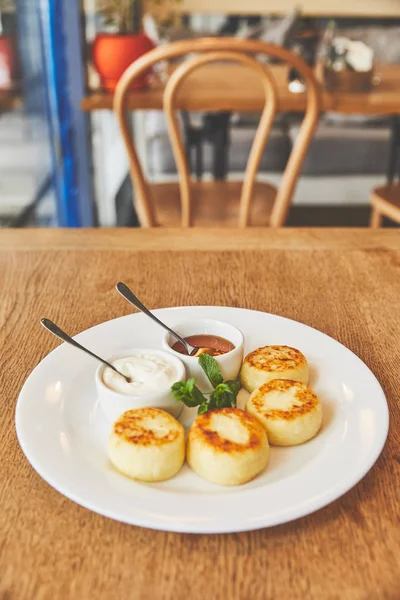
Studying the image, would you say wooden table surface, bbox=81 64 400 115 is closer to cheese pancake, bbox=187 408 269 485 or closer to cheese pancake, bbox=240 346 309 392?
cheese pancake, bbox=240 346 309 392

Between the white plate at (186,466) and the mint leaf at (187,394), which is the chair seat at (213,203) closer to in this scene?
the white plate at (186,466)

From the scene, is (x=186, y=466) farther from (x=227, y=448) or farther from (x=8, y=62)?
(x=8, y=62)

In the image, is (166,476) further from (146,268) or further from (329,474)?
(146,268)

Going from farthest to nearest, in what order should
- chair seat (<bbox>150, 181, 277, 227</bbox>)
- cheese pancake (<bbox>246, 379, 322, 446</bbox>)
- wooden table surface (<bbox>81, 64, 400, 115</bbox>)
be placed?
1. wooden table surface (<bbox>81, 64, 400, 115</bbox>)
2. chair seat (<bbox>150, 181, 277, 227</bbox>)
3. cheese pancake (<bbox>246, 379, 322, 446</bbox>)

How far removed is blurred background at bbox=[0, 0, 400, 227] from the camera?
251 cm

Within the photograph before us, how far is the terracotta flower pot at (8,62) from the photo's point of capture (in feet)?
8.92

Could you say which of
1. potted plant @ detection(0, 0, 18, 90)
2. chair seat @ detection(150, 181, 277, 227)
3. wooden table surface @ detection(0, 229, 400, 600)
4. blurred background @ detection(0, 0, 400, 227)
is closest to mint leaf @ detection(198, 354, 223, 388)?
wooden table surface @ detection(0, 229, 400, 600)

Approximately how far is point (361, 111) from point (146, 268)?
4.72 feet

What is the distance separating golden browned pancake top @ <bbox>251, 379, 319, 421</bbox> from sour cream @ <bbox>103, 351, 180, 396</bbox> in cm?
9

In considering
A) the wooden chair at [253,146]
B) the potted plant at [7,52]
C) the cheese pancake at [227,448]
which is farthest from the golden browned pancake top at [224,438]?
the potted plant at [7,52]

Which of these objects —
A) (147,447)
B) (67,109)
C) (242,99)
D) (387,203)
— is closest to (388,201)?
(387,203)

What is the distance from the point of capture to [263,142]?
1679mm

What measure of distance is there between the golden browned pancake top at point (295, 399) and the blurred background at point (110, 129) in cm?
177

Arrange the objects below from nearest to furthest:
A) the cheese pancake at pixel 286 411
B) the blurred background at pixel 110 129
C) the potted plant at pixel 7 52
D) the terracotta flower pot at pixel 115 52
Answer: the cheese pancake at pixel 286 411 → the terracotta flower pot at pixel 115 52 → the blurred background at pixel 110 129 → the potted plant at pixel 7 52
